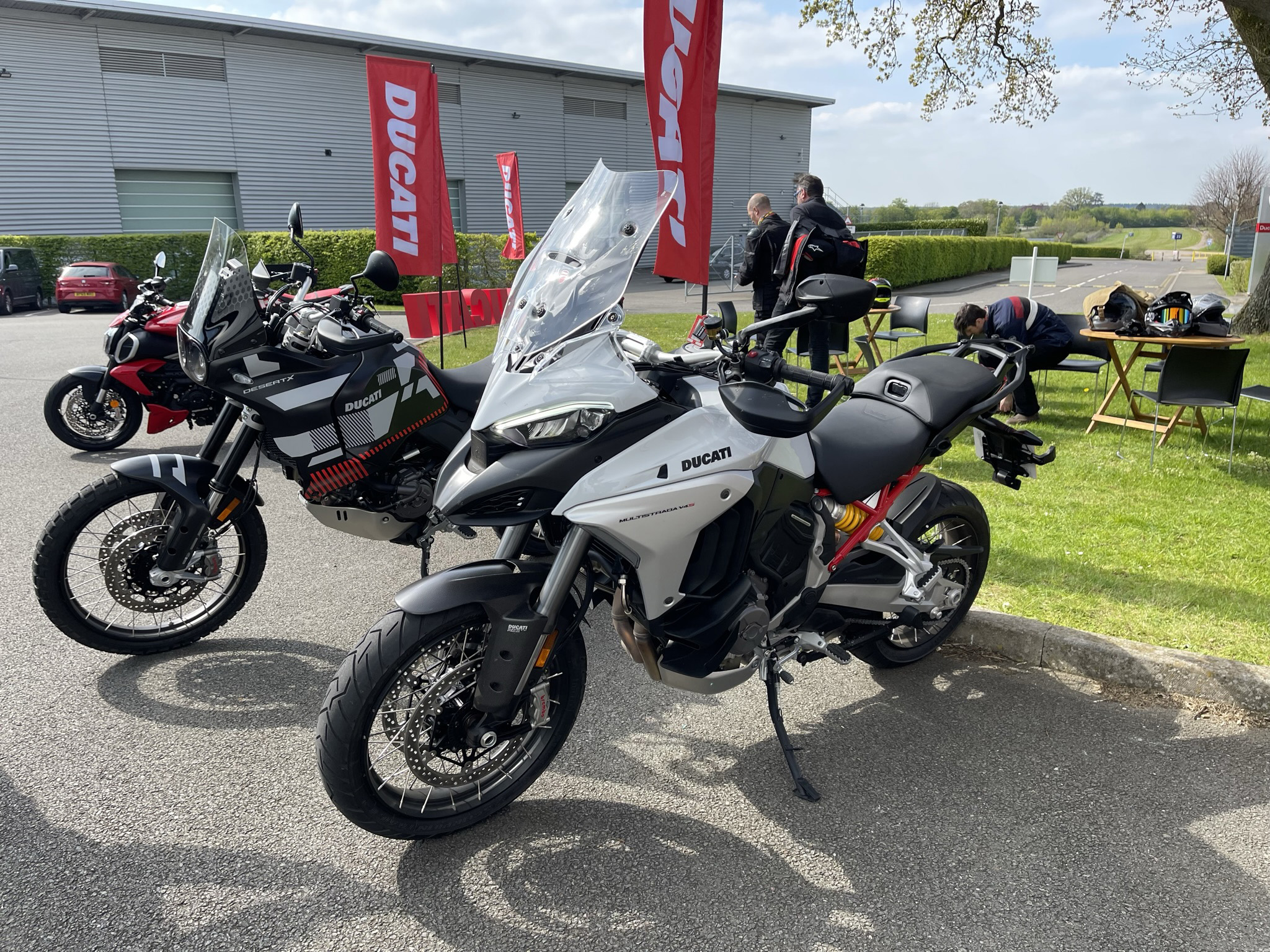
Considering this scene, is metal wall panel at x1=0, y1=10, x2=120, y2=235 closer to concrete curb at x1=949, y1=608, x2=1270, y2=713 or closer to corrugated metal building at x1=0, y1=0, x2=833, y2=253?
corrugated metal building at x1=0, y1=0, x2=833, y2=253

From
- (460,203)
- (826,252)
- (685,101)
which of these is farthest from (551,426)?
(460,203)

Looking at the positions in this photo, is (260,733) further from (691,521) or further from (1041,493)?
(1041,493)

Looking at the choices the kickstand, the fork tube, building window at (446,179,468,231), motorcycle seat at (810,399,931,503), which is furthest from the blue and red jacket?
building window at (446,179,468,231)

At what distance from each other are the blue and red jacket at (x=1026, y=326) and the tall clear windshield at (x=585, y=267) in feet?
19.9

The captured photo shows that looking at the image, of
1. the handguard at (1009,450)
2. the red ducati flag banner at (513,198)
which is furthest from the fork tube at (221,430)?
the red ducati flag banner at (513,198)

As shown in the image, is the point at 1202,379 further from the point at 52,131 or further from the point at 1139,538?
the point at 52,131

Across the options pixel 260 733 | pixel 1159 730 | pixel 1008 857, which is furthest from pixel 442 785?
pixel 1159 730

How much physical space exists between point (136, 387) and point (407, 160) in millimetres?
3405

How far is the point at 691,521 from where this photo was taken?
8.12ft

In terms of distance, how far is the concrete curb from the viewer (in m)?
3.36

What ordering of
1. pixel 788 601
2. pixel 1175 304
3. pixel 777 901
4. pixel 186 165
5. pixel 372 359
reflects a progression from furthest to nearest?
pixel 186 165
pixel 1175 304
pixel 372 359
pixel 788 601
pixel 777 901

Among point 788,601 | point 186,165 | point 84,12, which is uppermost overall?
point 84,12

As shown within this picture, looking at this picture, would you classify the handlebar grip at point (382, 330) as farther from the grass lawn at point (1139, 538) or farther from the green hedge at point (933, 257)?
the green hedge at point (933, 257)

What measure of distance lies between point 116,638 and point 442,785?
191 centimetres
